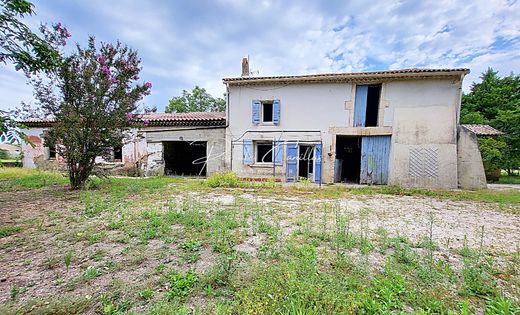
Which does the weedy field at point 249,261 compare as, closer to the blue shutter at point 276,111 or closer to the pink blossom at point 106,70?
the pink blossom at point 106,70

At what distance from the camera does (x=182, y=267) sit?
2449 mm

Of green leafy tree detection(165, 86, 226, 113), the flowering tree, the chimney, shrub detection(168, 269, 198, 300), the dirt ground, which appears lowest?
the dirt ground

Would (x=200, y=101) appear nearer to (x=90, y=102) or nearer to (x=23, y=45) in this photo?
(x=90, y=102)

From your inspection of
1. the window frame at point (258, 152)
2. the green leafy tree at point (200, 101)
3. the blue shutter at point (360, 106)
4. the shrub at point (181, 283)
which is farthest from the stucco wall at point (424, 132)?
the green leafy tree at point (200, 101)

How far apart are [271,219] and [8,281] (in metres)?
3.40

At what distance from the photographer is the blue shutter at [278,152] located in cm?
1097

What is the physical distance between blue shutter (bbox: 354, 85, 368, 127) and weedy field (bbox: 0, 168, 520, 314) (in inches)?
237

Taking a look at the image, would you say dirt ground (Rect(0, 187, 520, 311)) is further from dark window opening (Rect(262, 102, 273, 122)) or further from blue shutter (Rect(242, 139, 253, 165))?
dark window opening (Rect(262, 102, 273, 122))

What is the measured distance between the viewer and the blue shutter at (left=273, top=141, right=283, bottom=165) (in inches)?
432

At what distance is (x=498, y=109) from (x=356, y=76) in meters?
17.8

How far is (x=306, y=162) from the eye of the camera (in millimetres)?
11438

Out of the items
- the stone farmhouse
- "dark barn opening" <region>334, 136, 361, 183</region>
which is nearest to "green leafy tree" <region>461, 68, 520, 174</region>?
the stone farmhouse

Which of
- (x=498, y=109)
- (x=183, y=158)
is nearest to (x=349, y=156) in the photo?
(x=183, y=158)

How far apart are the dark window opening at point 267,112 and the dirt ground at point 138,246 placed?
5.92 metres
